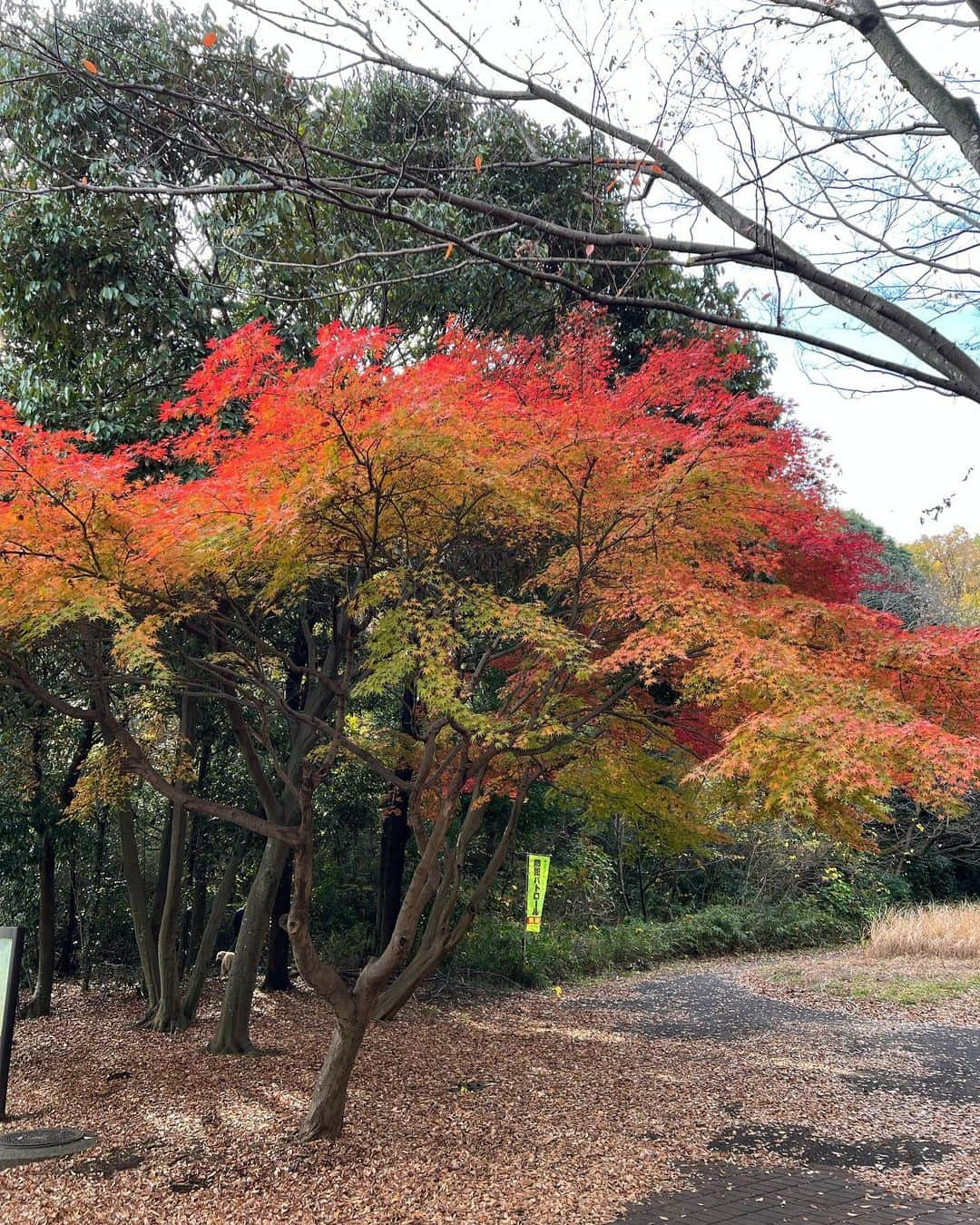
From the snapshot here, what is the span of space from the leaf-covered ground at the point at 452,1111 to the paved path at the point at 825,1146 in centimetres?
7

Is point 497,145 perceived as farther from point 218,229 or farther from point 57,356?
point 57,356

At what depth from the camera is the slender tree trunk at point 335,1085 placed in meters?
5.96

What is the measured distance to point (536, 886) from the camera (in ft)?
36.1

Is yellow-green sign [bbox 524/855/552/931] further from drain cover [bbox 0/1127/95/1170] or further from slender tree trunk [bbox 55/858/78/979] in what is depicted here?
slender tree trunk [bbox 55/858/78/979]

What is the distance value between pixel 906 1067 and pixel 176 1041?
22.5 ft

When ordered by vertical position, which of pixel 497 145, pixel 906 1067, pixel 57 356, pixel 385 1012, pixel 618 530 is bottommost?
pixel 906 1067

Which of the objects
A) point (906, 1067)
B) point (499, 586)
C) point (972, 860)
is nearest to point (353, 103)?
point (499, 586)

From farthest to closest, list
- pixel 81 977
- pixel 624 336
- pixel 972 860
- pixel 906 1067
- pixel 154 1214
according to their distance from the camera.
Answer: pixel 972 860, pixel 81 977, pixel 624 336, pixel 906 1067, pixel 154 1214

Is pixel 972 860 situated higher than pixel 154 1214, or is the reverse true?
pixel 972 860

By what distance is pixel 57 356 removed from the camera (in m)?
8.47

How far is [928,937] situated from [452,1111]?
39.2ft

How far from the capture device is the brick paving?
4.88 metres

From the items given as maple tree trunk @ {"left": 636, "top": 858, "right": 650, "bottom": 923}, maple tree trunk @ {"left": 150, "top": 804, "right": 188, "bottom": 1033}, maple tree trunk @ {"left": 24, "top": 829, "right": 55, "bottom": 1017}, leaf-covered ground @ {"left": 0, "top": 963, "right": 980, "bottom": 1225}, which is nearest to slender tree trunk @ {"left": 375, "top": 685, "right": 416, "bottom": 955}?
leaf-covered ground @ {"left": 0, "top": 963, "right": 980, "bottom": 1225}

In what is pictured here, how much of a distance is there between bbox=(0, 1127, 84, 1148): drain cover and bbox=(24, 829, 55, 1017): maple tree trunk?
503cm
